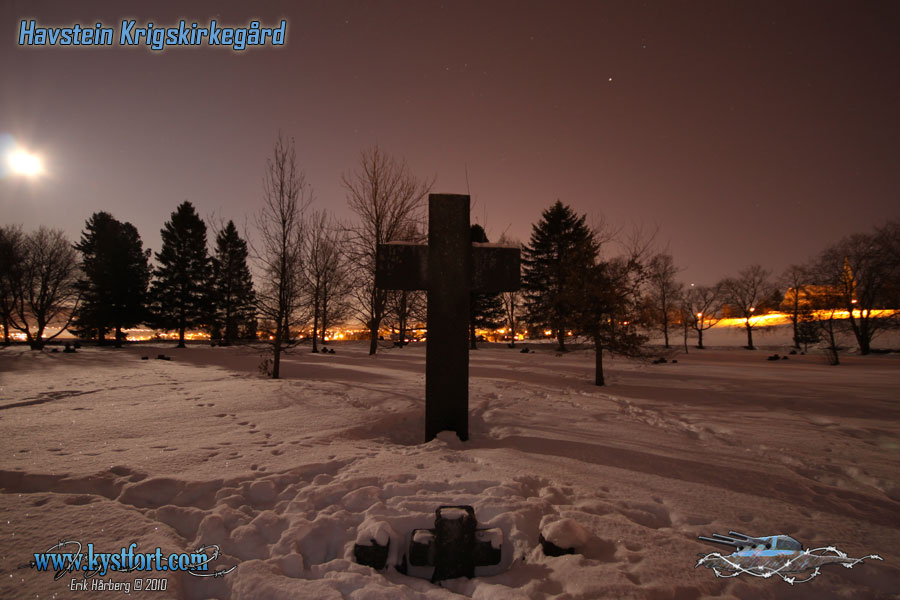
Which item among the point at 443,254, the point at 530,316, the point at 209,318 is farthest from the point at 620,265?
the point at 209,318

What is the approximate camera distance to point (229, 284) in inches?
1270

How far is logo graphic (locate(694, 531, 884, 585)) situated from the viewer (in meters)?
1.97

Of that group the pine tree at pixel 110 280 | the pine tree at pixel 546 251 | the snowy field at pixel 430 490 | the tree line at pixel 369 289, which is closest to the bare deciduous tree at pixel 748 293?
the tree line at pixel 369 289

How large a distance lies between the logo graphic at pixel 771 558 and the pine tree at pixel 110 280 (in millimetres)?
37069

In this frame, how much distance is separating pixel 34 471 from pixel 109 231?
3698 cm

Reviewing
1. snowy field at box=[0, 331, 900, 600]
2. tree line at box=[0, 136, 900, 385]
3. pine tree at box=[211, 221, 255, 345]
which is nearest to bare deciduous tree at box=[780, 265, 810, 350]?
tree line at box=[0, 136, 900, 385]

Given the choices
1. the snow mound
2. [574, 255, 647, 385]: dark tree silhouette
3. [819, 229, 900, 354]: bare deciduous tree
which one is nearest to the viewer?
the snow mound

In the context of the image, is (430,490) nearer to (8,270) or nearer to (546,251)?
(546,251)

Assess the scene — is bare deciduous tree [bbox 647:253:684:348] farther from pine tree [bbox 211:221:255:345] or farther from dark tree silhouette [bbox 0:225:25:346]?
dark tree silhouette [bbox 0:225:25:346]

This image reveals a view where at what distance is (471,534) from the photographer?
210 cm

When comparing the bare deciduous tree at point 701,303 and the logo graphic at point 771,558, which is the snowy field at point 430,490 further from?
the bare deciduous tree at point 701,303

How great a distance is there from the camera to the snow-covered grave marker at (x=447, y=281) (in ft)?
15.2

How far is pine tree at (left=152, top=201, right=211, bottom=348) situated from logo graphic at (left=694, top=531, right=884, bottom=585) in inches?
1380

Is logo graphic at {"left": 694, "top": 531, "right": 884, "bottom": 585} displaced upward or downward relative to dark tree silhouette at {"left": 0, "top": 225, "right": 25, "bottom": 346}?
downward
